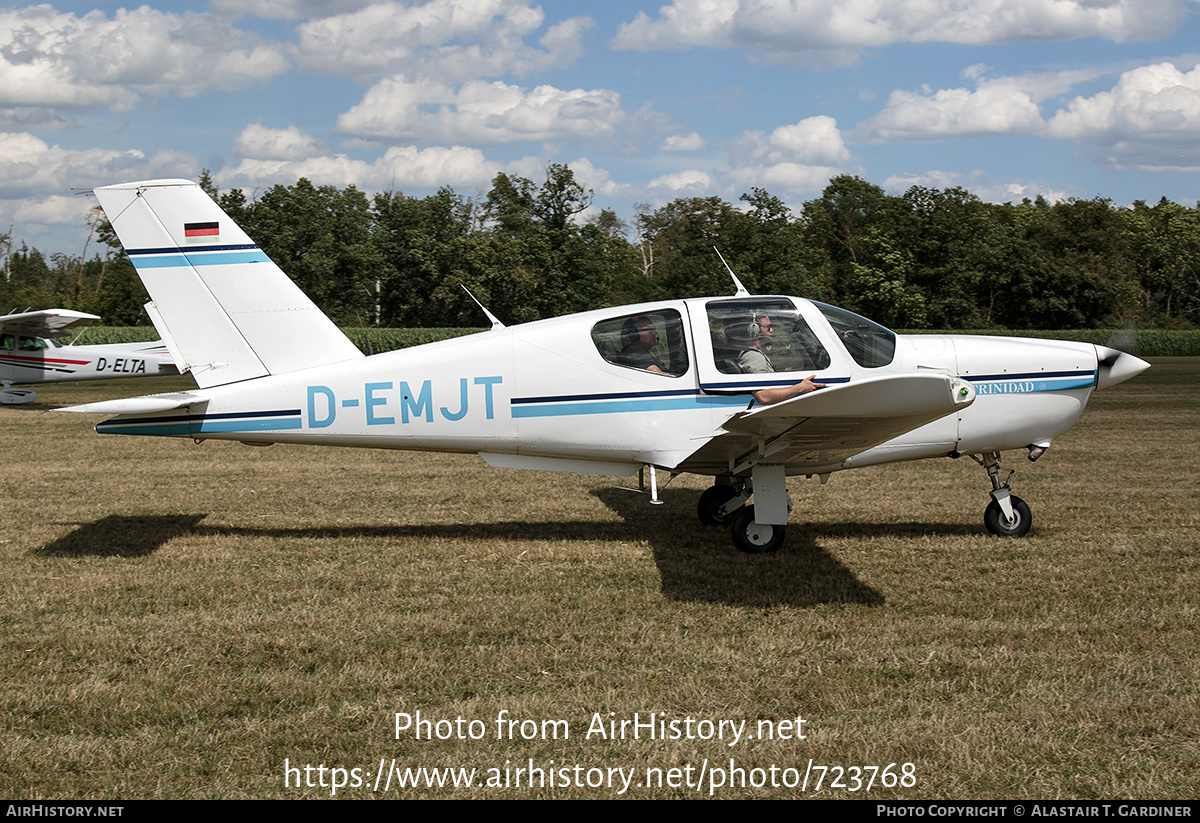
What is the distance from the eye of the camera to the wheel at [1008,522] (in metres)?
→ 7.45

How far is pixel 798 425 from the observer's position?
5801 millimetres

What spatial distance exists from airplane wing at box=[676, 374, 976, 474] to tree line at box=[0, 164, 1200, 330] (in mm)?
38582

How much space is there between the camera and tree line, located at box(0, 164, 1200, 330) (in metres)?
50.5

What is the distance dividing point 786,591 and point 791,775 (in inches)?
97.7

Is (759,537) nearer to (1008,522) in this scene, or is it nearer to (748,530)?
(748,530)

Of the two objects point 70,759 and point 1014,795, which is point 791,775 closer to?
point 1014,795

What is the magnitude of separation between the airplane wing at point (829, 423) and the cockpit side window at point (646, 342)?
684 mm

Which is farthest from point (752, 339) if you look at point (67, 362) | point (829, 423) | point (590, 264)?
point (590, 264)

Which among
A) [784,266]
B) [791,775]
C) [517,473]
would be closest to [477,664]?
[791,775]

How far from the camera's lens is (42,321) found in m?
21.0

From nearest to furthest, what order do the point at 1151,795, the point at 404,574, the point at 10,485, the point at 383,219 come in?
the point at 1151,795 → the point at 404,574 → the point at 10,485 → the point at 383,219

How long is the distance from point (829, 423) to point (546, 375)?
2188 mm

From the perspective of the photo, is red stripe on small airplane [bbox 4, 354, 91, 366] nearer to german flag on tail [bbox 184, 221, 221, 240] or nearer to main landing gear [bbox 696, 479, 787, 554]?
german flag on tail [bbox 184, 221, 221, 240]

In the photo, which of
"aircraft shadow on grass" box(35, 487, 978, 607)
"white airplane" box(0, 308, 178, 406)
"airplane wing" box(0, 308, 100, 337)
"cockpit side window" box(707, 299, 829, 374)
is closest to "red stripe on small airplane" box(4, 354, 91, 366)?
"white airplane" box(0, 308, 178, 406)
